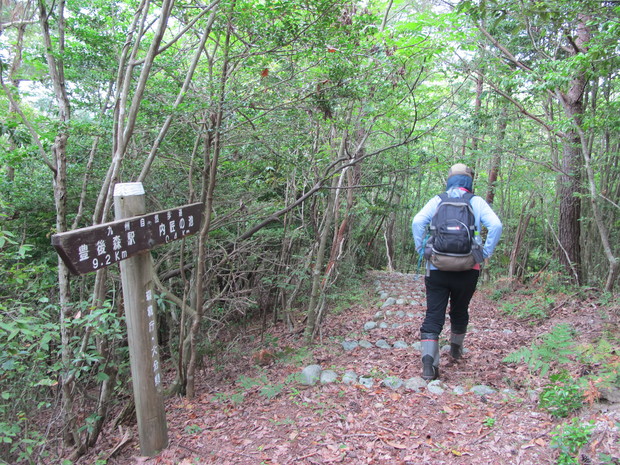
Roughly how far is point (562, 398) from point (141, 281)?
3253 mm

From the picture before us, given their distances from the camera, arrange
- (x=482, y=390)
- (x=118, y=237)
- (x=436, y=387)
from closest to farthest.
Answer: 1. (x=118, y=237)
2. (x=482, y=390)
3. (x=436, y=387)

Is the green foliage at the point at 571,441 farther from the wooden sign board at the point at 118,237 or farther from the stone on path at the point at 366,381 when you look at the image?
the wooden sign board at the point at 118,237

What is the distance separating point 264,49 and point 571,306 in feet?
19.6

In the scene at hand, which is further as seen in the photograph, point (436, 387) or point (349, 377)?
point (349, 377)

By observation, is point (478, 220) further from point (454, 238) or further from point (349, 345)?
point (349, 345)

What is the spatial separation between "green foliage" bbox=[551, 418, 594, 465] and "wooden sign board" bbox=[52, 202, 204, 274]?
2993mm

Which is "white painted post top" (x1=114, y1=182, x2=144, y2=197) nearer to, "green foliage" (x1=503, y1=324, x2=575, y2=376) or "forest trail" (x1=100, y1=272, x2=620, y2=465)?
"forest trail" (x1=100, y1=272, x2=620, y2=465)

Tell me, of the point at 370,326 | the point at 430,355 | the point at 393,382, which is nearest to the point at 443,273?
the point at 430,355

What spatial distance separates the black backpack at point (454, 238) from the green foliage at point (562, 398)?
1.13 metres

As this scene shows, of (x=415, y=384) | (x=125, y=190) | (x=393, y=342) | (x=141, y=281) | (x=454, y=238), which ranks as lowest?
(x=393, y=342)

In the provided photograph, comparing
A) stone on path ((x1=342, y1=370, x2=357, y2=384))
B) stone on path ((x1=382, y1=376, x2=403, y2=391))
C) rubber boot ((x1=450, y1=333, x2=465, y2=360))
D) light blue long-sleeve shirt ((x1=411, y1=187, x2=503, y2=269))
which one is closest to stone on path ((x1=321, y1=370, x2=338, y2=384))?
stone on path ((x1=342, y1=370, x2=357, y2=384))

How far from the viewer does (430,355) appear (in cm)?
377

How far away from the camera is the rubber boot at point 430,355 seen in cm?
373

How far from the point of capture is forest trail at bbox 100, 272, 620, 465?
2709 millimetres
